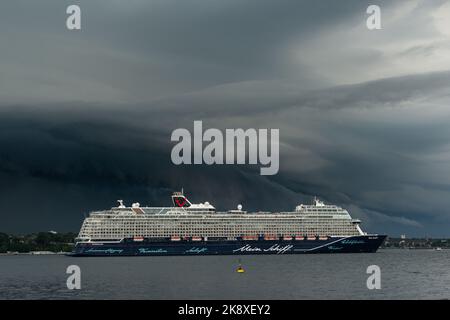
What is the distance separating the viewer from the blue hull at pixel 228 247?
150125 millimetres

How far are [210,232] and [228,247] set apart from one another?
721 cm

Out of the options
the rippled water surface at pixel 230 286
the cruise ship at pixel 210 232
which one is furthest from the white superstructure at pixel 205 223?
the rippled water surface at pixel 230 286

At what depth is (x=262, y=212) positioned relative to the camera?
550 feet

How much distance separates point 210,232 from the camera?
525ft

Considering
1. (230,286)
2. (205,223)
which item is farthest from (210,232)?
(230,286)

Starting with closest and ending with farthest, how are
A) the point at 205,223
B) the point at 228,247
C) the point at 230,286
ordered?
1. the point at 230,286
2. the point at 228,247
3. the point at 205,223

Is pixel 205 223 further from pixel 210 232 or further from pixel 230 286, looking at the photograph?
pixel 230 286

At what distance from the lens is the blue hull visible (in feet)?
493

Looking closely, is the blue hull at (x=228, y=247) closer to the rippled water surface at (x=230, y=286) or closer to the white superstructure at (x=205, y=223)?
the white superstructure at (x=205, y=223)

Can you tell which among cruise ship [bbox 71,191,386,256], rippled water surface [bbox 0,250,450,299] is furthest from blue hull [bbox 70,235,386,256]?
rippled water surface [bbox 0,250,450,299]
